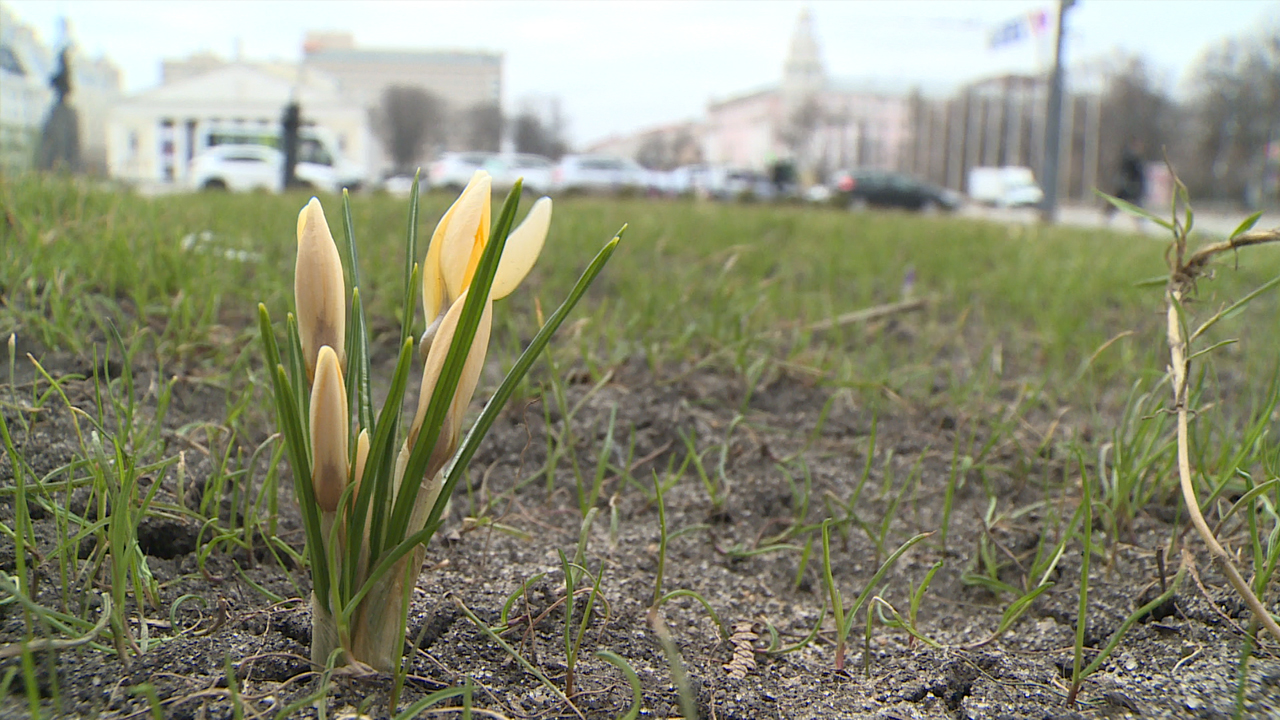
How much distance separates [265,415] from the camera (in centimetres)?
160

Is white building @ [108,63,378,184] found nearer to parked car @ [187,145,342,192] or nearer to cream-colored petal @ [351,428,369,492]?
parked car @ [187,145,342,192]

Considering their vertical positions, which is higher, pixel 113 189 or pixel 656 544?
pixel 113 189

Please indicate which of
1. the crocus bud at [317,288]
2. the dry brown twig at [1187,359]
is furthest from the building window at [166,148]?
the dry brown twig at [1187,359]

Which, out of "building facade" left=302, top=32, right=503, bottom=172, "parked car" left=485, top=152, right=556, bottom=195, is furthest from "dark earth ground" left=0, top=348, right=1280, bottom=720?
"building facade" left=302, top=32, right=503, bottom=172

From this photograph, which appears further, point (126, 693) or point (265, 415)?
point (265, 415)

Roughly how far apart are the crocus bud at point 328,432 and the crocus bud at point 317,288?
2.8 inches

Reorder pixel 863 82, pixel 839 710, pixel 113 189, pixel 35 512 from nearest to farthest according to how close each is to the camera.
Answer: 1. pixel 839 710
2. pixel 35 512
3. pixel 113 189
4. pixel 863 82

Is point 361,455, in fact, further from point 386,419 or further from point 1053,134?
point 1053,134

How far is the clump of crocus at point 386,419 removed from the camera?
773 millimetres

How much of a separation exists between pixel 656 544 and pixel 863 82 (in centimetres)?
9721

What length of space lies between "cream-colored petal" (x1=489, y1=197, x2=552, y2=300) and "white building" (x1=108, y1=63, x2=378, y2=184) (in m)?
48.5

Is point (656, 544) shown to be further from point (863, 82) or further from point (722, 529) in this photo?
point (863, 82)

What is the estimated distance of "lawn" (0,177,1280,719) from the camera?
0.90 m

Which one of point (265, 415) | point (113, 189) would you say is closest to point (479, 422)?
point (265, 415)
